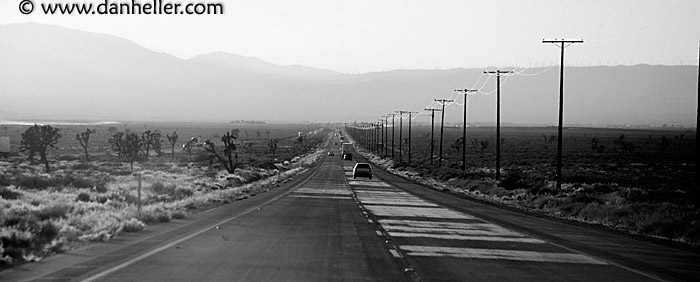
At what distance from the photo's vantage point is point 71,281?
10695 millimetres

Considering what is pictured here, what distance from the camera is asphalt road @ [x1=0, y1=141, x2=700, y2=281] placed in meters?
11.8

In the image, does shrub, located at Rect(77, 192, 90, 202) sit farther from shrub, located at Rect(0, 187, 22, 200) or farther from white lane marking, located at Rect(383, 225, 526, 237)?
white lane marking, located at Rect(383, 225, 526, 237)

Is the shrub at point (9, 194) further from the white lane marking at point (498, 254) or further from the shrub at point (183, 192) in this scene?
the white lane marking at point (498, 254)

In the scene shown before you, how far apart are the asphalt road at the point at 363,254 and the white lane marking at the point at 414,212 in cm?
235

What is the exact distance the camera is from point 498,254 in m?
15.0

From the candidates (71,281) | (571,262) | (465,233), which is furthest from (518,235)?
(71,281)

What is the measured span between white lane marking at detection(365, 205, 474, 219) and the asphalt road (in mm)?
2347

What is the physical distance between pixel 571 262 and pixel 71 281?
29.7 ft

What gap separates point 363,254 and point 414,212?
1363cm

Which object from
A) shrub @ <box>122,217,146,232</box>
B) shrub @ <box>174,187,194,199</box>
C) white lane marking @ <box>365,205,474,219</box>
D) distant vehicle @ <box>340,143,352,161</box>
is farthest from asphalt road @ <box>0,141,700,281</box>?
distant vehicle @ <box>340,143,352,161</box>

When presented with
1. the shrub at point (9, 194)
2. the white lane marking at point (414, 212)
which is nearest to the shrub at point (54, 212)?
the shrub at point (9, 194)

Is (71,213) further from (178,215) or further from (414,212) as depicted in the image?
(414,212)

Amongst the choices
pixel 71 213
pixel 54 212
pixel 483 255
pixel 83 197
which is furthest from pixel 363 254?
pixel 83 197

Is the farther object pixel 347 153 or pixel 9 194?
pixel 347 153
